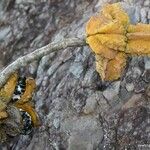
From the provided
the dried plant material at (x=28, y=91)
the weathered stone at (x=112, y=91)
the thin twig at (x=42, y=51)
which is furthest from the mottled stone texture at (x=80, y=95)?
the thin twig at (x=42, y=51)

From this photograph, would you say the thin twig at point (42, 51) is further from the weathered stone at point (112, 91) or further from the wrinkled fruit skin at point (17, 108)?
the weathered stone at point (112, 91)

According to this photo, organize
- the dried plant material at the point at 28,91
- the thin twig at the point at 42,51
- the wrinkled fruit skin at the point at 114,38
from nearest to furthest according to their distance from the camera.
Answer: the wrinkled fruit skin at the point at 114,38 → the thin twig at the point at 42,51 → the dried plant material at the point at 28,91

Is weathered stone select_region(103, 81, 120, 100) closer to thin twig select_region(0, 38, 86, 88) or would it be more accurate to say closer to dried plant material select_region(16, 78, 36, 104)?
thin twig select_region(0, 38, 86, 88)

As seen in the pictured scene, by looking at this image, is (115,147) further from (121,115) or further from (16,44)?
(16,44)

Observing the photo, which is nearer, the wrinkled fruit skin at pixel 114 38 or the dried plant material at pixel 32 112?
the wrinkled fruit skin at pixel 114 38

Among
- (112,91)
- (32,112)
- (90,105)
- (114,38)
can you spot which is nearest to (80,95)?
(90,105)

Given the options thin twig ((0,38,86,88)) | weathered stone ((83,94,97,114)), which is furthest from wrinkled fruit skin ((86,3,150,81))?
weathered stone ((83,94,97,114))
